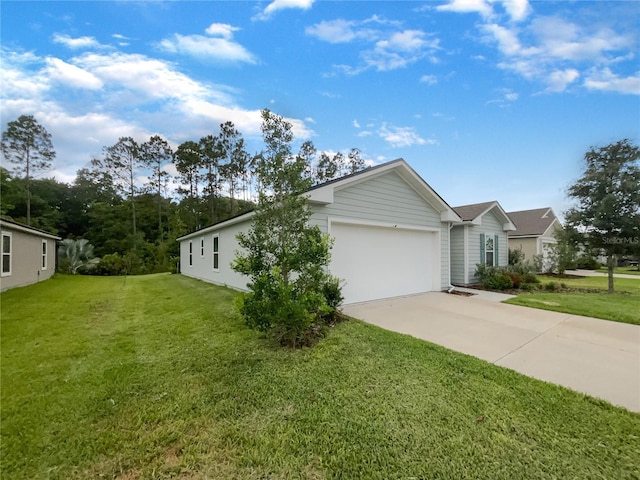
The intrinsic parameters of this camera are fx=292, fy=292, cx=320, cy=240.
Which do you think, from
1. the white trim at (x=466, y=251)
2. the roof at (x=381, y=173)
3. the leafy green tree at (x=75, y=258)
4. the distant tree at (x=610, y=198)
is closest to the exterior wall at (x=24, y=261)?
the leafy green tree at (x=75, y=258)

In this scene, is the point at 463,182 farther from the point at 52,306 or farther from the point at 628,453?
the point at 52,306

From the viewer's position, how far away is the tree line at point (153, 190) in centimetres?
2609

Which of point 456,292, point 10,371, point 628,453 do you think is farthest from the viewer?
point 456,292

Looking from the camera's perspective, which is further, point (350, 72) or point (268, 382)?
point (350, 72)

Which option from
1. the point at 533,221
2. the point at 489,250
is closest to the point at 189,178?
the point at 489,250

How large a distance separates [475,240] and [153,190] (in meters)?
28.8

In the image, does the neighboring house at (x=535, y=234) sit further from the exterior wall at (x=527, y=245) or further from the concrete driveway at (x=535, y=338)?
the concrete driveway at (x=535, y=338)

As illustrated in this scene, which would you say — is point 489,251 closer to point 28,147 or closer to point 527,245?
point 527,245

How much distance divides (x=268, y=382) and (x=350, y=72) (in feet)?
30.5

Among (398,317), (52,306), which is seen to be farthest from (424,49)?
(52,306)

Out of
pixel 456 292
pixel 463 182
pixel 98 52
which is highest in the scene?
pixel 98 52

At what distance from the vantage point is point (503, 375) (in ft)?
11.8

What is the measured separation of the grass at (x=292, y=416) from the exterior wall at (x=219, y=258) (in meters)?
3.82

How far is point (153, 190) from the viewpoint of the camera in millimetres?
28922
